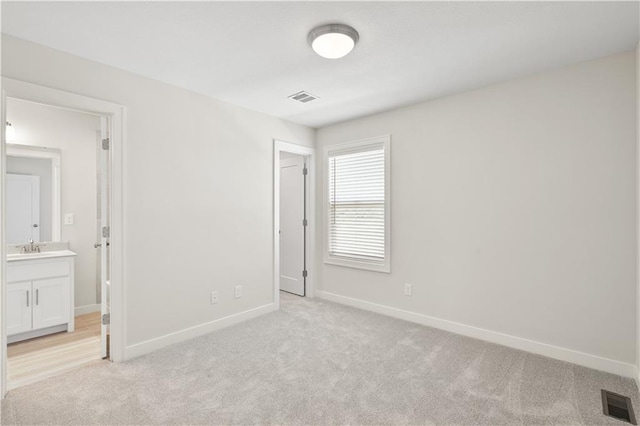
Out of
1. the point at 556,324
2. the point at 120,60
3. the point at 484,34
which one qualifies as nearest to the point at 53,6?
the point at 120,60

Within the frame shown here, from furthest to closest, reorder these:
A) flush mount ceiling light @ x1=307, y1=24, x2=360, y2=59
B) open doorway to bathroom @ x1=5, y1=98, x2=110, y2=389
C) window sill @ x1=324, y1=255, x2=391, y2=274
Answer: window sill @ x1=324, y1=255, x2=391, y2=274
open doorway to bathroom @ x1=5, y1=98, x2=110, y2=389
flush mount ceiling light @ x1=307, y1=24, x2=360, y2=59

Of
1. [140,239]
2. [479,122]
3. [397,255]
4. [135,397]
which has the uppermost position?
[479,122]

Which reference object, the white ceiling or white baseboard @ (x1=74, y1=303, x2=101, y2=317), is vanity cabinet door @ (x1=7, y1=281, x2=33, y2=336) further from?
the white ceiling

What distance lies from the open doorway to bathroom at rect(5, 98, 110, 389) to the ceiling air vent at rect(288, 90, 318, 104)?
5.71 feet

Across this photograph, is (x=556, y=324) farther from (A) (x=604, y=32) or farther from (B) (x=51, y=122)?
(B) (x=51, y=122)

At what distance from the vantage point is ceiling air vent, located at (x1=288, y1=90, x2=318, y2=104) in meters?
3.36

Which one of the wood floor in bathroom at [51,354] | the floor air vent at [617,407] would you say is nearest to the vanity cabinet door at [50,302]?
the wood floor in bathroom at [51,354]

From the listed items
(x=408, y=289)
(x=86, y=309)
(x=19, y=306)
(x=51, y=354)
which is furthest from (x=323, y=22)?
(x=86, y=309)

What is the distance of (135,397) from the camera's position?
2225 millimetres

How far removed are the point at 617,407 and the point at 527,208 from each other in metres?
Answer: 1.53

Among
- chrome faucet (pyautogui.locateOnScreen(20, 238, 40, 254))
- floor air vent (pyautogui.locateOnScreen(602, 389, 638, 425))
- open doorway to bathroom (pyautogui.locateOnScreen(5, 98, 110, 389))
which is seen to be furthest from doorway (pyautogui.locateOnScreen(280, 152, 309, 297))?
floor air vent (pyautogui.locateOnScreen(602, 389, 638, 425))

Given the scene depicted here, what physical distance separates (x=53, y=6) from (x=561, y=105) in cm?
371

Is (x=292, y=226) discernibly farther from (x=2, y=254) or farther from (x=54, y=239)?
(x=2, y=254)

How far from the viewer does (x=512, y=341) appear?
3.02 meters
